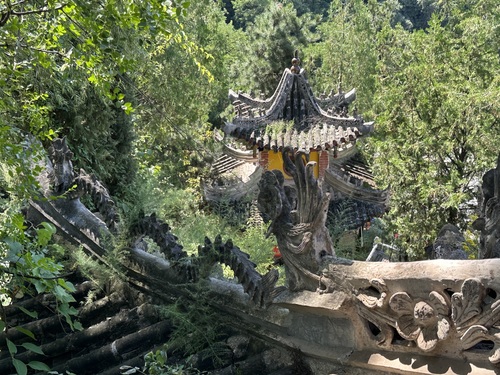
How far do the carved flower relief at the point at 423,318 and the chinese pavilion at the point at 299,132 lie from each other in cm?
1465

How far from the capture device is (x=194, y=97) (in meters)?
23.5

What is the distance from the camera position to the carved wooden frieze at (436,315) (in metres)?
2.47

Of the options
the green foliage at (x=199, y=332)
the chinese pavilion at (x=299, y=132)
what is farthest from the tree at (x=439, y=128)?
the green foliage at (x=199, y=332)

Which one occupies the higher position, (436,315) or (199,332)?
(436,315)

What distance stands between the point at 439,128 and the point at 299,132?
162 inches

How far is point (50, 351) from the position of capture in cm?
442

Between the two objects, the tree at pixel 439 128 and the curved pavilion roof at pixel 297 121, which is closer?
the tree at pixel 439 128

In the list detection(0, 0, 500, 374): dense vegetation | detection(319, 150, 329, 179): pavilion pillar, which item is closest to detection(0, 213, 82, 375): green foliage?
detection(0, 0, 500, 374): dense vegetation

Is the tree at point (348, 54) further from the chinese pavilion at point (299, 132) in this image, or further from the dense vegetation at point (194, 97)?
the chinese pavilion at point (299, 132)

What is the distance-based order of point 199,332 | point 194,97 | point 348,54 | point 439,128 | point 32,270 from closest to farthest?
point 32,270, point 199,332, point 439,128, point 194,97, point 348,54

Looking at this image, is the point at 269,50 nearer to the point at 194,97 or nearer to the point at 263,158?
the point at 194,97

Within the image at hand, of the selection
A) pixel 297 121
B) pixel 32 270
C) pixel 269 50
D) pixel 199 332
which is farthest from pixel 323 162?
pixel 32 270

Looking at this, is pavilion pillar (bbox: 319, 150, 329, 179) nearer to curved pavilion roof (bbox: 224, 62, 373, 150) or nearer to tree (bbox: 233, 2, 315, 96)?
curved pavilion roof (bbox: 224, 62, 373, 150)

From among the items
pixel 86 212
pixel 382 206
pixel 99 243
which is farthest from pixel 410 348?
pixel 382 206
